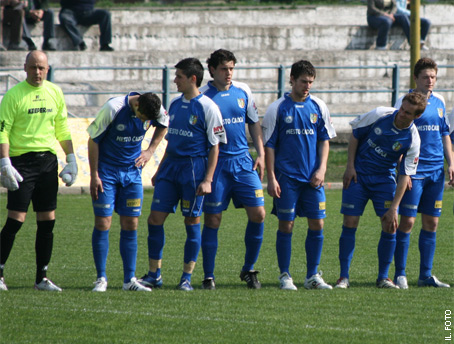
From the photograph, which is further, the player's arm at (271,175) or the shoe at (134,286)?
the player's arm at (271,175)

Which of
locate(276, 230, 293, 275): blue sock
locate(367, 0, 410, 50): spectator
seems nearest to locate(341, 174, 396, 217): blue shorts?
locate(276, 230, 293, 275): blue sock

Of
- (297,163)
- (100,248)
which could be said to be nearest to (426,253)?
(297,163)

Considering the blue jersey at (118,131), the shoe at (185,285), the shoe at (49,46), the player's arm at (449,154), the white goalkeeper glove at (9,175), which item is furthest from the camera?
the shoe at (49,46)

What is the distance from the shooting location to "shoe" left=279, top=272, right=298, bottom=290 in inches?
324

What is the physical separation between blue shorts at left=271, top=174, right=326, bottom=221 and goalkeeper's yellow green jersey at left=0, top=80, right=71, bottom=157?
7.04 feet

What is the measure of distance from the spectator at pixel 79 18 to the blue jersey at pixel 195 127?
510 inches

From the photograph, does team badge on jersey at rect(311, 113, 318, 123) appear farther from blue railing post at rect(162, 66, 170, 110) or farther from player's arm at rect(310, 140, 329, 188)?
blue railing post at rect(162, 66, 170, 110)

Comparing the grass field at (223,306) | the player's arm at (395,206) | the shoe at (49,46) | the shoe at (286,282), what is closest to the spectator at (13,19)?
the shoe at (49,46)

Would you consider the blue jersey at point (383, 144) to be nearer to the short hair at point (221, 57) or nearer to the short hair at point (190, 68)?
the short hair at point (221, 57)

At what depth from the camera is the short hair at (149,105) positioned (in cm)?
→ 770

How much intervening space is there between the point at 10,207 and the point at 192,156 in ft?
5.46

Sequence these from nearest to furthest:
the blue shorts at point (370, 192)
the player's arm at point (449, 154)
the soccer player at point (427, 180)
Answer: the blue shorts at point (370, 192)
the soccer player at point (427, 180)
the player's arm at point (449, 154)

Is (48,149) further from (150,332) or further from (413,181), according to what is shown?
(413,181)

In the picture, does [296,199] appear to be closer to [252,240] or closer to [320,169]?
[320,169]
